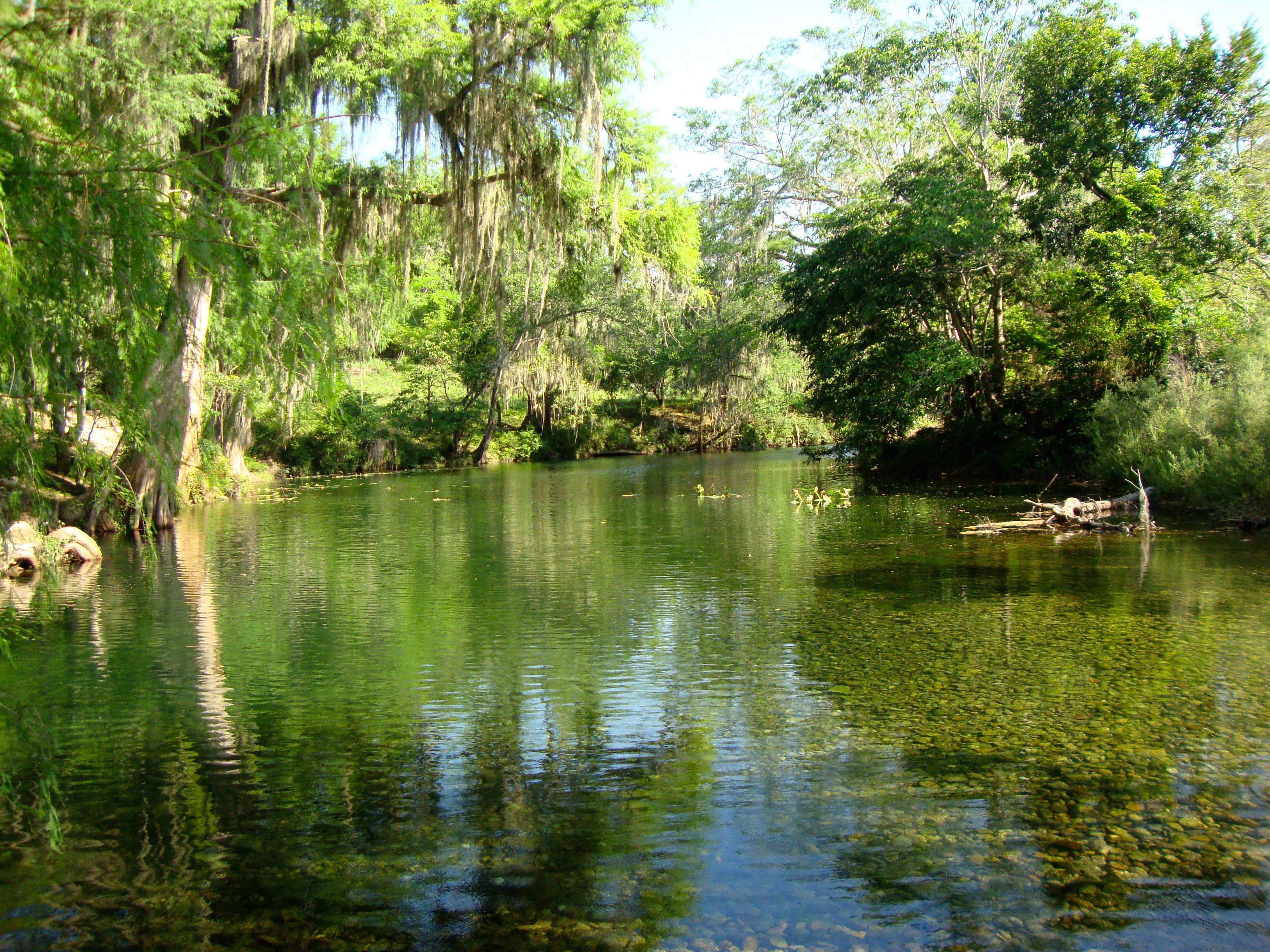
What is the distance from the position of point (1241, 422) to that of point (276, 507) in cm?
1901

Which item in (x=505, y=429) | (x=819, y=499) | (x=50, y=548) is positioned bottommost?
(x=50, y=548)

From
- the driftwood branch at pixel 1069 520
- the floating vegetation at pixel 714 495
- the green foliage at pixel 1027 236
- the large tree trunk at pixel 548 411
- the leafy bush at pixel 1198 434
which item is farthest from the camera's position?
the large tree trunk at pixel 548 411

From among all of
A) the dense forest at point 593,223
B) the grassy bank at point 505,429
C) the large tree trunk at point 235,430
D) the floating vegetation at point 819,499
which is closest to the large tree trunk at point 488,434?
the grassy bank at point 505,429

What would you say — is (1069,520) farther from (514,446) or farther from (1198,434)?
(514,446)

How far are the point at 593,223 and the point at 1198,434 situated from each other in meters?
10.7

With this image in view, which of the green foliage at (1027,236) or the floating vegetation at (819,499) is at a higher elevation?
the green foliage at (1027,236)

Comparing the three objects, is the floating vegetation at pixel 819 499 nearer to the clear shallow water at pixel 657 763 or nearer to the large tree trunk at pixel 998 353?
the large tree trunk at pixel 998 353

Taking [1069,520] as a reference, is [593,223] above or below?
above

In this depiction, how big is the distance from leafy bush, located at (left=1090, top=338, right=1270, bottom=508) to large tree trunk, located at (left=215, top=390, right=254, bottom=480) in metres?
18.1

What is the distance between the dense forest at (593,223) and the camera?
3.55 metres

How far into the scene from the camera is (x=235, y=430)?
25.9m

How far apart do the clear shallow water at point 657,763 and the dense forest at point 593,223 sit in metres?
1.68

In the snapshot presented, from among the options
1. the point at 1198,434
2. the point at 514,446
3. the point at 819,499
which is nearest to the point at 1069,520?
the point at 1198,434

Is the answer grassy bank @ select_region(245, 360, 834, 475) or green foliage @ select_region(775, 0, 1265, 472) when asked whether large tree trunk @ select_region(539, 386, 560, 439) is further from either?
green foliage @ select_region(775, 0, 1265, 472)
